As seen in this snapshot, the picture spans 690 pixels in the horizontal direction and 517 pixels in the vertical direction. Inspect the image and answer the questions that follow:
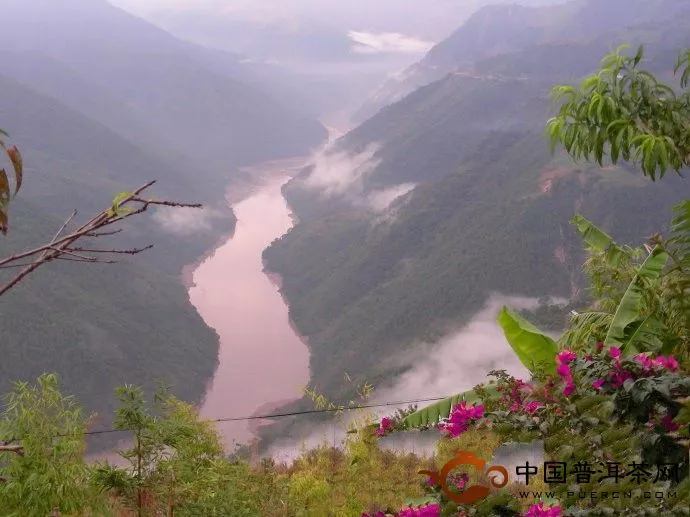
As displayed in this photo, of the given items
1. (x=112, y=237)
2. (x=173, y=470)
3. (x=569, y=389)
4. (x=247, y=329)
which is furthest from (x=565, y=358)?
(x=112, y=237)

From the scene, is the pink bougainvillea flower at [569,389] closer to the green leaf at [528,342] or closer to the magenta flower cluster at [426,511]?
the magenta flower cluster at [426,511]

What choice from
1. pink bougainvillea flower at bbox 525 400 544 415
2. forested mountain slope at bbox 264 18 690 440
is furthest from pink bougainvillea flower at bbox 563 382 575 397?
forested mountain slope at bbox 264 18 690 440

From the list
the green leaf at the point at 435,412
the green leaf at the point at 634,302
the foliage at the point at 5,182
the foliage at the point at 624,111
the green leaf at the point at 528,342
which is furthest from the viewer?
the green leaf at the point at 435,412

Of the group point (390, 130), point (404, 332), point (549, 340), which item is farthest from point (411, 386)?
point (390, 130)

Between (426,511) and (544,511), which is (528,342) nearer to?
(426,511)

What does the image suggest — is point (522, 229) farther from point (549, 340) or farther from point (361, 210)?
point (549, 340)

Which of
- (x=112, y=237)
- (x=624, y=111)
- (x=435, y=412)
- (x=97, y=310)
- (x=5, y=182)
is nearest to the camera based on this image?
(x=5, y=182)

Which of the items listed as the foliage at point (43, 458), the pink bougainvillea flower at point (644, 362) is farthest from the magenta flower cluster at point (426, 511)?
the foliage at point (43, 458)
